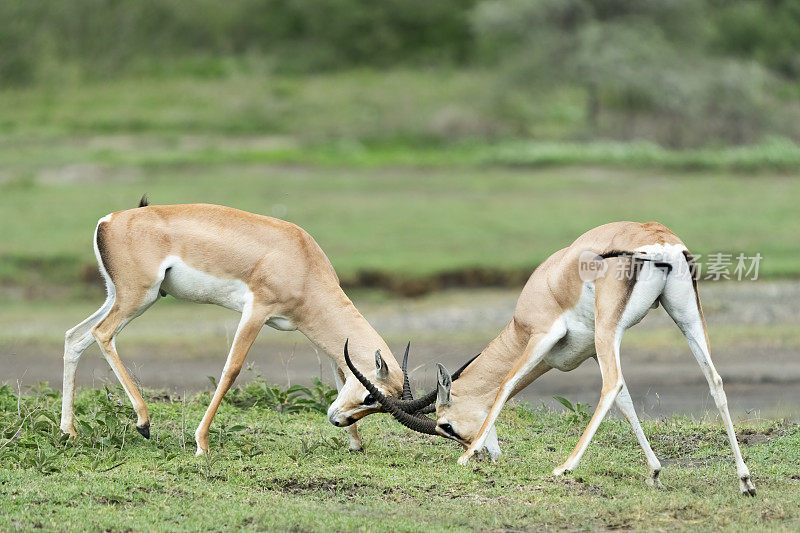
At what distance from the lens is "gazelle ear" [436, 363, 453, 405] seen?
8.02m

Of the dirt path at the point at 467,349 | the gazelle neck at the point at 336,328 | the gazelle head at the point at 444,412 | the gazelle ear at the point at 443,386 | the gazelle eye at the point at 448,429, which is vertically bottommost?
the dirt path at the point at 467,349

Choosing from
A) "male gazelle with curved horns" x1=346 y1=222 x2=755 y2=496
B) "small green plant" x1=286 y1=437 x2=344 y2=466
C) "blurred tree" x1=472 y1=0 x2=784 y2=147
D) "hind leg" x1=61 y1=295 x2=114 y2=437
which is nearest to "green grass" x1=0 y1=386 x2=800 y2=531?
"small green plant" x1=286 y1=437 x2=344 y2=466

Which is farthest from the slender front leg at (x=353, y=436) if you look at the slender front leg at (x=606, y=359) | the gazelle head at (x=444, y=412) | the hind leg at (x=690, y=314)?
the hind leg at (x=690, y=314)

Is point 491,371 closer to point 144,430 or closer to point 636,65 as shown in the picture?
point 144,430

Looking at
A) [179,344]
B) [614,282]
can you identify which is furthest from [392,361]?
[179,344]

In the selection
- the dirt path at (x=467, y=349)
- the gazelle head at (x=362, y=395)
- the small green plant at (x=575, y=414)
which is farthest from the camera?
the dirt path at (x=467, y=349)

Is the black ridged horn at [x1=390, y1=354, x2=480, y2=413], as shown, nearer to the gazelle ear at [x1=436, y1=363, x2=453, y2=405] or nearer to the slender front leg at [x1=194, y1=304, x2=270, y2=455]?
the gazelle ear at [x1=436, y1=363, x2=453, y2=405]

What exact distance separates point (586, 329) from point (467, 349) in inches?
238

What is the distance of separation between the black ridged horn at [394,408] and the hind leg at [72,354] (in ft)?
6.36

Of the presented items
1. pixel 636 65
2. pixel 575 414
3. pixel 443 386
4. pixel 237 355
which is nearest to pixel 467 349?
pixel 575 414

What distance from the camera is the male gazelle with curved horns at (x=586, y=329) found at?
24.7 ft

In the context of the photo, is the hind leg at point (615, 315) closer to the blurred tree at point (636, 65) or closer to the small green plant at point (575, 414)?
the small green plant at point (575, 414)

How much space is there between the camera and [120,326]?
331 inches

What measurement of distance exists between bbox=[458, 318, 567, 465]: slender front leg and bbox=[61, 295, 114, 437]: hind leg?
2876 mm
